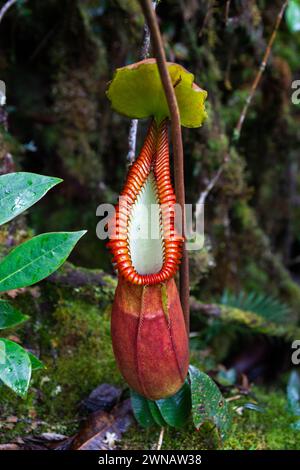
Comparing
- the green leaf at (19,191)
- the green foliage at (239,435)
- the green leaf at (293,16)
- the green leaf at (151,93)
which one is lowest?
the green foliage at (239,435)

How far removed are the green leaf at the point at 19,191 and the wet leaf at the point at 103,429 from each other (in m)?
0.75

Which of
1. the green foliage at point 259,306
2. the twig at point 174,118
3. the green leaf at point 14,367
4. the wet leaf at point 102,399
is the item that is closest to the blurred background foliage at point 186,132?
the green foliage at point 259,306

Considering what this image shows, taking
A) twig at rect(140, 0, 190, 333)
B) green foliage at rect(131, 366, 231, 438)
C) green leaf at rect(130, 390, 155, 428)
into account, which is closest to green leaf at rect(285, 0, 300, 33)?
twig at rect(140, 0, 190, 333)

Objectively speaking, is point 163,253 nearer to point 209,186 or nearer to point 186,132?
point 209,186

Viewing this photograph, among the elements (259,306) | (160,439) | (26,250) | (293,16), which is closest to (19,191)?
(26,250)

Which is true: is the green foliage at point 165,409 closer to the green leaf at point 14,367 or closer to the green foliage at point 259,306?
the green leaf at point 14,367

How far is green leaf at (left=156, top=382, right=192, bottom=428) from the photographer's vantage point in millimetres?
1642

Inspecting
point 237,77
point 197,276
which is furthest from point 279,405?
point 237,77

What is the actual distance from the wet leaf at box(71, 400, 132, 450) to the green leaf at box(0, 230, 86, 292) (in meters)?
0.60

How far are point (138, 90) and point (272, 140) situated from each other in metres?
2.25

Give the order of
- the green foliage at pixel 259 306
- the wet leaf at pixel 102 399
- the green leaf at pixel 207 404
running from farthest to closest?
the green foliage at pixel 259 306 < the wet leaf at pixel 102 399 < the green leaf at pixel 207 404

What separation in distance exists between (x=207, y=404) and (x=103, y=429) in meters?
0.36

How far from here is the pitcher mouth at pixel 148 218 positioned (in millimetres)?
1380

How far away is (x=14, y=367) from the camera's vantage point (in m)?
1.27
